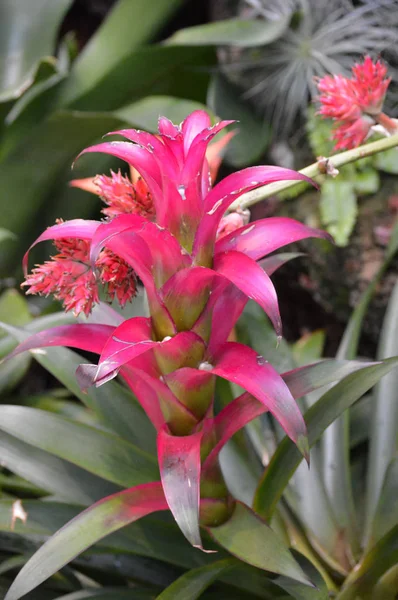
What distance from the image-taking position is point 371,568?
2.39 feet

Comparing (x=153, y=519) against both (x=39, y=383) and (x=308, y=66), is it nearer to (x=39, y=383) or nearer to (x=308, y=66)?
(x=39, y=383)

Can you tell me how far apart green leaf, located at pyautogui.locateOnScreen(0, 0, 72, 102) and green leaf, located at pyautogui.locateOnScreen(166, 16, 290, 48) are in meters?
0.45

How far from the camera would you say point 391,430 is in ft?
2.95

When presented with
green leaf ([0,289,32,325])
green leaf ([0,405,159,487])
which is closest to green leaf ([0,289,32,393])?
green leaf ([0,289,32,325])

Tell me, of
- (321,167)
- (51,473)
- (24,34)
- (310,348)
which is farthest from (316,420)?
(24,34)

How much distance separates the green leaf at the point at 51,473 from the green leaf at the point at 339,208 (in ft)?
2.97

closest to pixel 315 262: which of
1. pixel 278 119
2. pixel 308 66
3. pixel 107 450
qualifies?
pixel 278 119

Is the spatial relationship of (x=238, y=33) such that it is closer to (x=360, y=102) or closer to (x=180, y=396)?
(x=360, y=102)

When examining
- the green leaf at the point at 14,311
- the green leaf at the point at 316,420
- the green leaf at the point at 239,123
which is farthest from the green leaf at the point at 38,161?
the green leaf at the point at 316,420

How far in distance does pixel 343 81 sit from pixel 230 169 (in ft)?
3.92

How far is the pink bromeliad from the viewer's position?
517 millimetres

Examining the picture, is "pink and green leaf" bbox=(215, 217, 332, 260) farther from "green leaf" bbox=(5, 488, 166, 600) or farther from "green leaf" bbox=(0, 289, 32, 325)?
"green leaf" bbox=(0, 289, 32, 325)

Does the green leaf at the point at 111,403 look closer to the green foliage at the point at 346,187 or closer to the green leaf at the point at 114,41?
the green foliage at the point at 346,187

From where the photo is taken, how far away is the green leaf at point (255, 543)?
577mm
